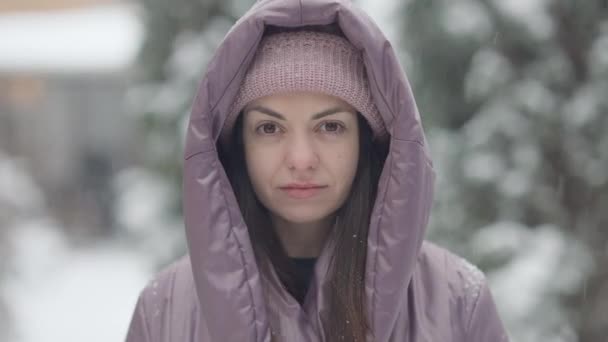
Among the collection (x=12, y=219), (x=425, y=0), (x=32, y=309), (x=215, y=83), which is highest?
(x=425, y=0)

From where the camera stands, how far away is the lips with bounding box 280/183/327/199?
1416mm

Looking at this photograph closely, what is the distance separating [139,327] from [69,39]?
918 cm

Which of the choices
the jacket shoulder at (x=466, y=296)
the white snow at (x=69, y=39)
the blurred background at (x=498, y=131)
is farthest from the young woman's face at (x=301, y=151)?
the white snow at (x=69, y=39)

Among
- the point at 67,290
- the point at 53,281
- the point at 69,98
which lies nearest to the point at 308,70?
the point at 67,290

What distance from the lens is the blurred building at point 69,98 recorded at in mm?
9383

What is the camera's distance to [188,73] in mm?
3998

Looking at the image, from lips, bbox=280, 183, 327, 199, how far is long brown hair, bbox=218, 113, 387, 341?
10 cm

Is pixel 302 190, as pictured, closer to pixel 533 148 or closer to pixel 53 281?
pixel 533 148

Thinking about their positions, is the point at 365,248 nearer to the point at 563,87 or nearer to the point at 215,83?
the point at 215,83

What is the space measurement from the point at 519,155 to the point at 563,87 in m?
0.38

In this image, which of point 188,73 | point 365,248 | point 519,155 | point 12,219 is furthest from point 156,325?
point 12,219

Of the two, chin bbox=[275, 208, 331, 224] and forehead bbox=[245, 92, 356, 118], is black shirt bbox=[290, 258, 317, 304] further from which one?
forehead bbox=[245, 92, 356, 118]

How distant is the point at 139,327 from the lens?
155 centimetres

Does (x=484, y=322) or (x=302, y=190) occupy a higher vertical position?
(x=302, y=190)
